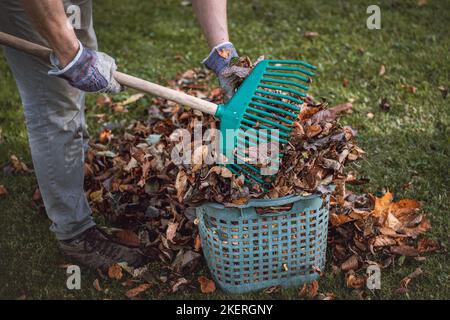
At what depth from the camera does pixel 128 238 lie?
10.1 ft

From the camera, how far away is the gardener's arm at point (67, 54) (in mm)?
2178

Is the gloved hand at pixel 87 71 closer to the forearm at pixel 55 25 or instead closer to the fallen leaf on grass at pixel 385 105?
the forearm at pixel 55 25

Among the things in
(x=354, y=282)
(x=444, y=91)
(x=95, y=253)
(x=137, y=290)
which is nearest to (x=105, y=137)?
(x=95, y=253)

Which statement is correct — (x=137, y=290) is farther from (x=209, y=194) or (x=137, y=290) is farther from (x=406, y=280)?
(x=406, y=280)

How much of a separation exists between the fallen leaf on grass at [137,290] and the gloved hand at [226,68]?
952 millimetres

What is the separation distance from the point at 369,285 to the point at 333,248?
1.00ft

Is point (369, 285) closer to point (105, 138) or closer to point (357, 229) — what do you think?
point (357, 229)

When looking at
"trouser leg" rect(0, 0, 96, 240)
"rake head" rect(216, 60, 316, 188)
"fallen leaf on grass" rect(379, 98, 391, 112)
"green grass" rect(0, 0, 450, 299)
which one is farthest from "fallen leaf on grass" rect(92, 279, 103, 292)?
"fallen leaf on grass" rect(379, 98, 391, 112)

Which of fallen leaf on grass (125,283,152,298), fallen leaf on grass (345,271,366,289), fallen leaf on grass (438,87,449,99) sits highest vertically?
fallen leaf on grass (438,87,449,99)

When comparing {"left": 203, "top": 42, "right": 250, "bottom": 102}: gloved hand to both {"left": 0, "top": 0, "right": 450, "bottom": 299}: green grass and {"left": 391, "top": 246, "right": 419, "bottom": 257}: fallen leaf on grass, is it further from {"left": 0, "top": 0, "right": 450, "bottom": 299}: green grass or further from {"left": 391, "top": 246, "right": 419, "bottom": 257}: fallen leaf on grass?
{"left": 391, "top": 246, "right": 419, "bottom": 257}: fallen leaf on grass

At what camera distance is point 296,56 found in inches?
194

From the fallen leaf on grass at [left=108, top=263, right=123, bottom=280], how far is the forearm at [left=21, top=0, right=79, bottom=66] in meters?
1.07

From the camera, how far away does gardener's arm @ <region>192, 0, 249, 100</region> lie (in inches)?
103
